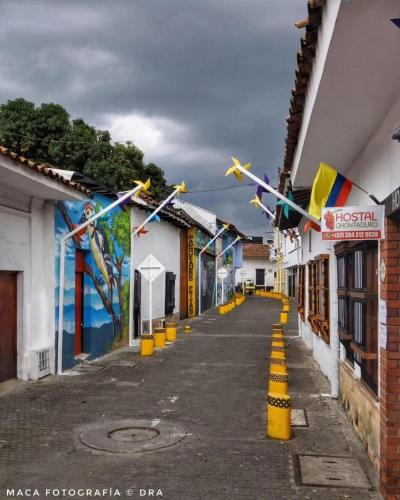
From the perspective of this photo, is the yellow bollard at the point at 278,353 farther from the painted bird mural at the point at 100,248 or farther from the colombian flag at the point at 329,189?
the painted bird mural at the point at 100,248

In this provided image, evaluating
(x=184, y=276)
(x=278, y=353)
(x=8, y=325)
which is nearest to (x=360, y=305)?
(x=278, y=353)

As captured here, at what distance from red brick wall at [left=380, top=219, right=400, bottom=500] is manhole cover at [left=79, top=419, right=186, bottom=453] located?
9.29 ft

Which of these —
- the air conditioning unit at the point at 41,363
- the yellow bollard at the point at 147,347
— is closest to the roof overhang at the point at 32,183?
the air conditioning unit at the point at 41,363

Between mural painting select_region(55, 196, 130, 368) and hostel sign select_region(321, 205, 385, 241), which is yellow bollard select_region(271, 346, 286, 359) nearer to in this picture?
hostel sign select_region(321, 205, 385, 241)

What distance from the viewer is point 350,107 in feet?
17.9

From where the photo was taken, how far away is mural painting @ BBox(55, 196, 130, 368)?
1234 centimetres

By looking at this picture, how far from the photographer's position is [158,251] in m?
22.3

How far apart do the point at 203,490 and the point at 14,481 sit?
6.46ft

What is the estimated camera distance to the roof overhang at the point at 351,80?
144 inches

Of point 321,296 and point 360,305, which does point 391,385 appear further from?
point 321,296

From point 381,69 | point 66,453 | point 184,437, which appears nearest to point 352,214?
point 381,69

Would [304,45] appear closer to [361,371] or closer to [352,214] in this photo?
[352,214]

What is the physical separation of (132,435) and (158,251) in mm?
15221

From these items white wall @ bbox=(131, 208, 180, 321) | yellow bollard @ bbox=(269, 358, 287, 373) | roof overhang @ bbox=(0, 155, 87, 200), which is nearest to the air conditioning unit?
A: roof overhang @ bbox=(0, 155, 87, 200)
